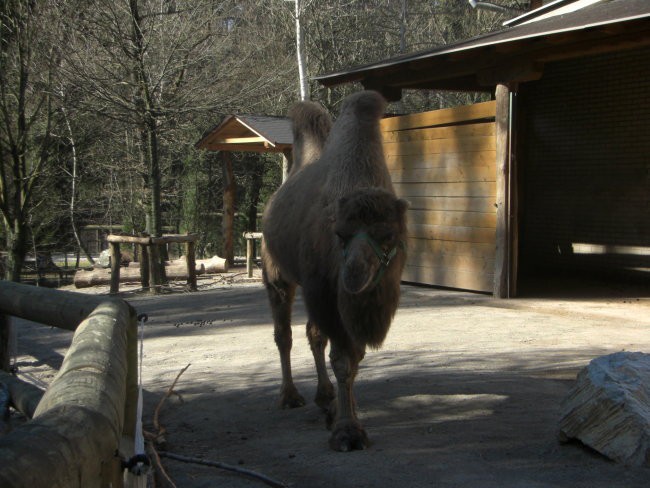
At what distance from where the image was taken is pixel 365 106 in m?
4.96

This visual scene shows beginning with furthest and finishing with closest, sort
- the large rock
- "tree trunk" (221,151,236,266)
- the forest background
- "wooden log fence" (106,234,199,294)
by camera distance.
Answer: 1. "tree trunk" (221,151,236,266)
2. "wooden log fence" (106,234,199,294)
3. the forest background
4. the large rock

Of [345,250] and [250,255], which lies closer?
[345,250]

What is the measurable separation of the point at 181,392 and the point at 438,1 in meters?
29.0

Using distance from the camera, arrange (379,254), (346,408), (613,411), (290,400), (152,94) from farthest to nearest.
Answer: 1. (152,94)
2. (290,400)
3. (346,408)
4. (379,254)
5. (613,411)

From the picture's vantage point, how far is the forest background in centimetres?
1445

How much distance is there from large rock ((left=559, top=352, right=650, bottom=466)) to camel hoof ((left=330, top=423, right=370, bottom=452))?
1089 mm

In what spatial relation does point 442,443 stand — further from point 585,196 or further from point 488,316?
point 585,196

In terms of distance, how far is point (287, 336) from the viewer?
5.86 meters

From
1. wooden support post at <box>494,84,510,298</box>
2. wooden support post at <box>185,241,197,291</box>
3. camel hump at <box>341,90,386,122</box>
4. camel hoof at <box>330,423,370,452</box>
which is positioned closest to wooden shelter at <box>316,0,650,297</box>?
wooden support post at <box>494,84,510,298</box>

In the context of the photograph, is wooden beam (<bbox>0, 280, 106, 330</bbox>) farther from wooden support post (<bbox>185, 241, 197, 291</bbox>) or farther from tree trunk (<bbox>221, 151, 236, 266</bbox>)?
tree trunk (<bbox>221, 151, 236, 266</bbox>)

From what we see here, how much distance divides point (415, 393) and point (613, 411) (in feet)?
6.19

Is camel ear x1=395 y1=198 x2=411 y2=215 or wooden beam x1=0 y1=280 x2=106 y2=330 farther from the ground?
camel ear x1=395 y1=198 x2=411 y2=215

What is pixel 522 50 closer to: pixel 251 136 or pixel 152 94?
pixel 152 94

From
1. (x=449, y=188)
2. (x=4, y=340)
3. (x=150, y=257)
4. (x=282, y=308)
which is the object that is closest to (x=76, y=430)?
(x=4, y=340)
